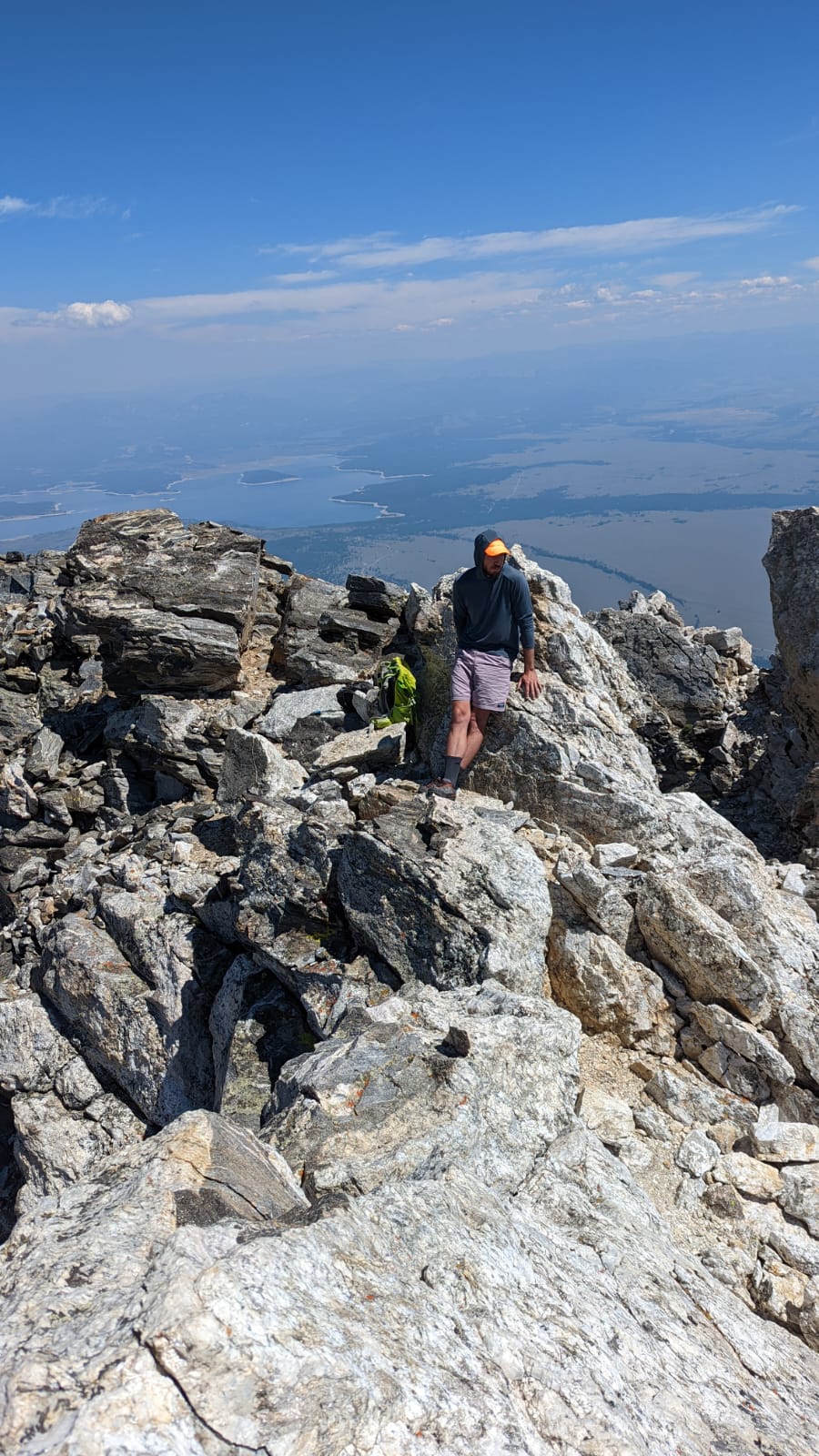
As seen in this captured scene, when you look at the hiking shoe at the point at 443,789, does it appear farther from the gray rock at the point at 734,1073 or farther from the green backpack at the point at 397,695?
the gray rock at the point at 734,1073

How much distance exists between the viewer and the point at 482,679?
512 inches

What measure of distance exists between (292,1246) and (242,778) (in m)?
11.5

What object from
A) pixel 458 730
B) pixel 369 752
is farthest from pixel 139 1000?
pixel 458 730

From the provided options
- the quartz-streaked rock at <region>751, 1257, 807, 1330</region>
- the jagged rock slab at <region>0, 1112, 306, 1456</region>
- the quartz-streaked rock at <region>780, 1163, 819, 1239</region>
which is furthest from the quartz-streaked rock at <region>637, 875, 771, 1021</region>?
the jagged rock slab at <region>0, 1112, 306, 1456</region>

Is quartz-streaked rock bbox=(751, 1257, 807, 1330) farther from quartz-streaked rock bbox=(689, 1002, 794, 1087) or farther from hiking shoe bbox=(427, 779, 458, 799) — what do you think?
hiking shoe bbox=(427, 779, 458, 799)

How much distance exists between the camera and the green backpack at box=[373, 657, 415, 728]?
51.6 feet

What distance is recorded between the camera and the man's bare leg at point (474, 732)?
518 inches

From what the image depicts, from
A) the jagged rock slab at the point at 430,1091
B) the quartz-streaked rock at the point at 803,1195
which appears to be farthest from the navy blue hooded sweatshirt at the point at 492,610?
the quartz-streaked rock at the point at 803,1195

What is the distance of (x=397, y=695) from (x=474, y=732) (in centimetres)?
301

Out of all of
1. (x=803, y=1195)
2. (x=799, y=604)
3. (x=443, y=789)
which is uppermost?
(x=799, y=604)

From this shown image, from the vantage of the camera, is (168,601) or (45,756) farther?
(45,756)

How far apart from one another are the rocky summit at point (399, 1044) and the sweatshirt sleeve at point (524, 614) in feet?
4.09

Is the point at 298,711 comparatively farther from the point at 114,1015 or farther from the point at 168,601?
the point at 114,1015

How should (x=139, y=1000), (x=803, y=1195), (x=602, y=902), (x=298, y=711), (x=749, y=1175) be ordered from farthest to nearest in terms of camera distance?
(x=298, y=711), (x=139, y=1000), (x=602, y=902), (x=749, y=1175), (x=803, y=1195)
